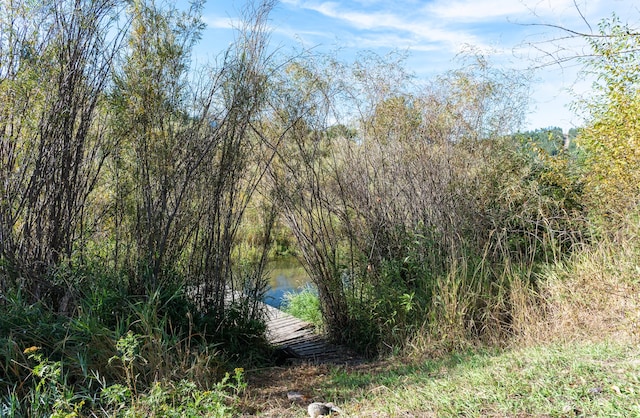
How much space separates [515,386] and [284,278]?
7634 mm

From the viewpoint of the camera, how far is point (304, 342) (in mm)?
→ 5289

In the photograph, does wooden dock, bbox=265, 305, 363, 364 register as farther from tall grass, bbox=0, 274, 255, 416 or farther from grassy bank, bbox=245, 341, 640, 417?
tall grass, bbox=0, 274, 255, 416

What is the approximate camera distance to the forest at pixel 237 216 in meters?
3.19

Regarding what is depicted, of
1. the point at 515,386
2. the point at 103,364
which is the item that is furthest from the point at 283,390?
the point at 515,386

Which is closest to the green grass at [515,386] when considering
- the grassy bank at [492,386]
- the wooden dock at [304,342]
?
the grassy bank at [492,386]

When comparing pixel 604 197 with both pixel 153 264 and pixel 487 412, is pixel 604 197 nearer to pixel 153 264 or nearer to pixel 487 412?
pixel 487 412

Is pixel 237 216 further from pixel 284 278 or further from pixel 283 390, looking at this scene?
pixel 284 278

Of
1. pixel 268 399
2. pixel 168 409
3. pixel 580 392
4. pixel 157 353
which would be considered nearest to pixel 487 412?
pixel 580 392

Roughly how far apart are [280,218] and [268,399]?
2.28 meters

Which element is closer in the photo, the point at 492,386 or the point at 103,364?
the point at 492,386

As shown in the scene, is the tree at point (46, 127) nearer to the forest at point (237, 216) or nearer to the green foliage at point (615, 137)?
the forest at point (237, 216)

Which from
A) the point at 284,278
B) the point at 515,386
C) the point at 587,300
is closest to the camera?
the point at 515,386

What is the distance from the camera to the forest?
3.19m

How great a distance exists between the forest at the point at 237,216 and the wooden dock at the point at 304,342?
244mm
